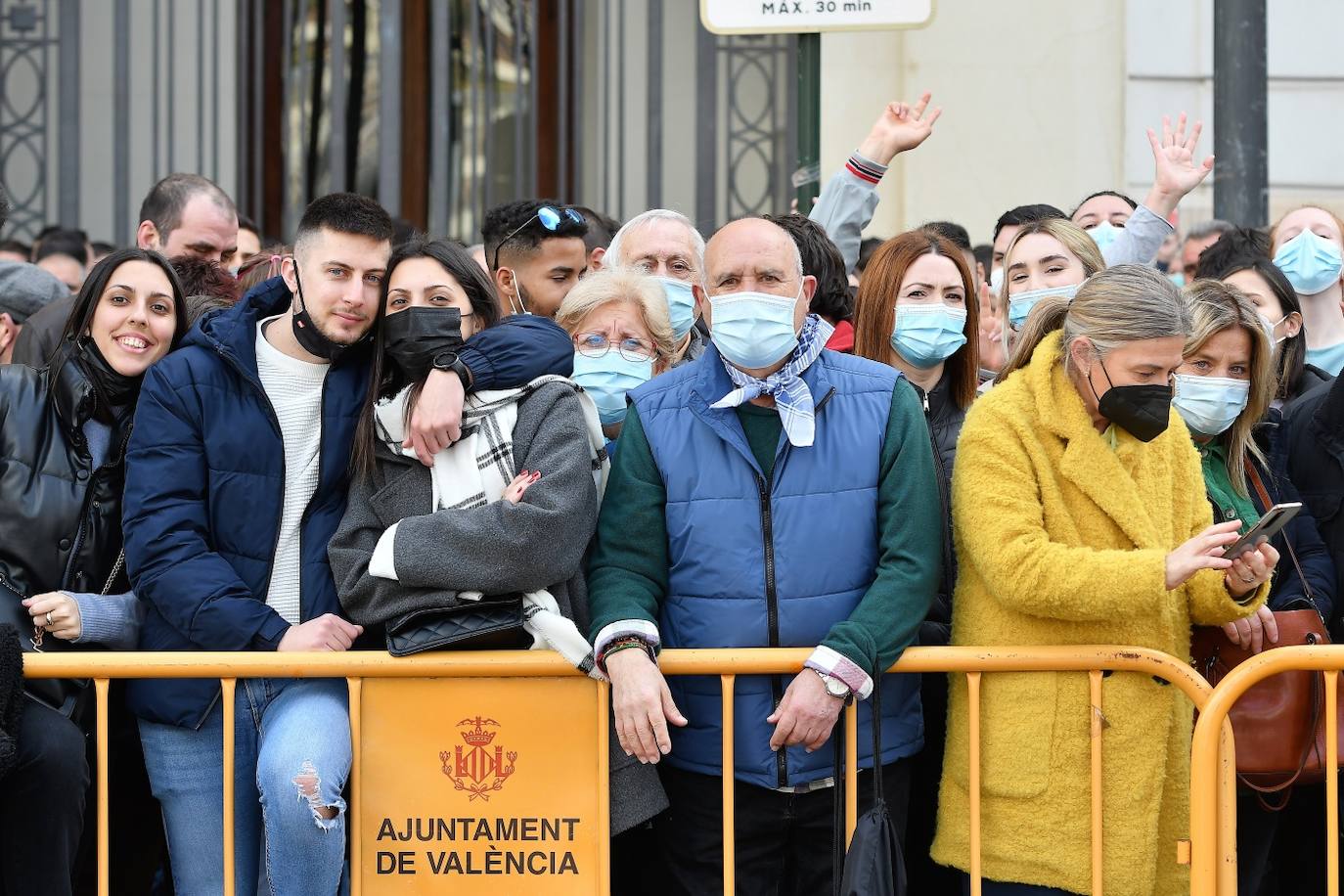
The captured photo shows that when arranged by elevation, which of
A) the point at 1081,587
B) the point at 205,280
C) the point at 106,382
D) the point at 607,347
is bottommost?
the point at 1081,587

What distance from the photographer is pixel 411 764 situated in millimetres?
3969

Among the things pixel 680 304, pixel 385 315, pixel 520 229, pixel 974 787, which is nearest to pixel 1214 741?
pixel 974 787

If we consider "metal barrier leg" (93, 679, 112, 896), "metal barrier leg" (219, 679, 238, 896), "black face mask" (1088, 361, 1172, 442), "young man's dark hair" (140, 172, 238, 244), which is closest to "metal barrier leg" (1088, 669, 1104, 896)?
"black face mask" (1088, 361, 1172, 442)

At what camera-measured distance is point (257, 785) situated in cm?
398

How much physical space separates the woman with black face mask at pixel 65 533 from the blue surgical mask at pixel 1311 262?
370 centimetres

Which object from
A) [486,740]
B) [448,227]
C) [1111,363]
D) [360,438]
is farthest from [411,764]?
[448,227]

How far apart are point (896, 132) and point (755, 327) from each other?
1.84 meters

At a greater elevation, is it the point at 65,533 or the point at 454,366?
the point at 454,366

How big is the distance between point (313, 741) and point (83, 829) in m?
0.72

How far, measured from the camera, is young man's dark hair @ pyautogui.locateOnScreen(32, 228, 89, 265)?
766cm

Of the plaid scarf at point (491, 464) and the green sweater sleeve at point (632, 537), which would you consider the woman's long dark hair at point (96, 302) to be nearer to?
the plaid scarf at point (491, 464)

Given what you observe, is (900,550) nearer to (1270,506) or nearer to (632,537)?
(632,537)

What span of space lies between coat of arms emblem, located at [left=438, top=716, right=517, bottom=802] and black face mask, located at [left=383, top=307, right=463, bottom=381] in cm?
88

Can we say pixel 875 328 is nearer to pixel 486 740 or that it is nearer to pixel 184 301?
pixel 486 740
